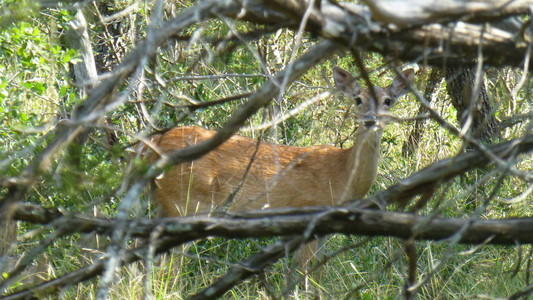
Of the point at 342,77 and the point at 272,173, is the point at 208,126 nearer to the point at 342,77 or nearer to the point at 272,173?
the point at 272,173

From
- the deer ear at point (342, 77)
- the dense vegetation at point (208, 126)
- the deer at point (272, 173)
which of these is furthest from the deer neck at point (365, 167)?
the deer ear at point (342, 77)

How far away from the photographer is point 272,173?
7.38m

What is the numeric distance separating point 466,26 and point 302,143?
227 inches

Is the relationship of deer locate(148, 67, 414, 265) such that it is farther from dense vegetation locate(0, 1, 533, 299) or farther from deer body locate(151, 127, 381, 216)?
dense vegetation locate(0, 1, 533, 299)

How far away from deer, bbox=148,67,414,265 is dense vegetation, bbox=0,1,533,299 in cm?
27

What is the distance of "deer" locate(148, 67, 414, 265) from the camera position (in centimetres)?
706

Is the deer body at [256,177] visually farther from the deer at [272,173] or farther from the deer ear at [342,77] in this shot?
the deer ear at [342,77]

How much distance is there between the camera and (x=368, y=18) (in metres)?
2.14

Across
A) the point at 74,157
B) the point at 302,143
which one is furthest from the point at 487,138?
the point at 74,157

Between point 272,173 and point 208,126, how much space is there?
81 centimetres

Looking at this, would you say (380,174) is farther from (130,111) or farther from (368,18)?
(368,18)

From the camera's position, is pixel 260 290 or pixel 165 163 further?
pixel 260 290

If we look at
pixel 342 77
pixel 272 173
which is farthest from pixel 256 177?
pixel 342 77

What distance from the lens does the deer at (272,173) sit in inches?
278
